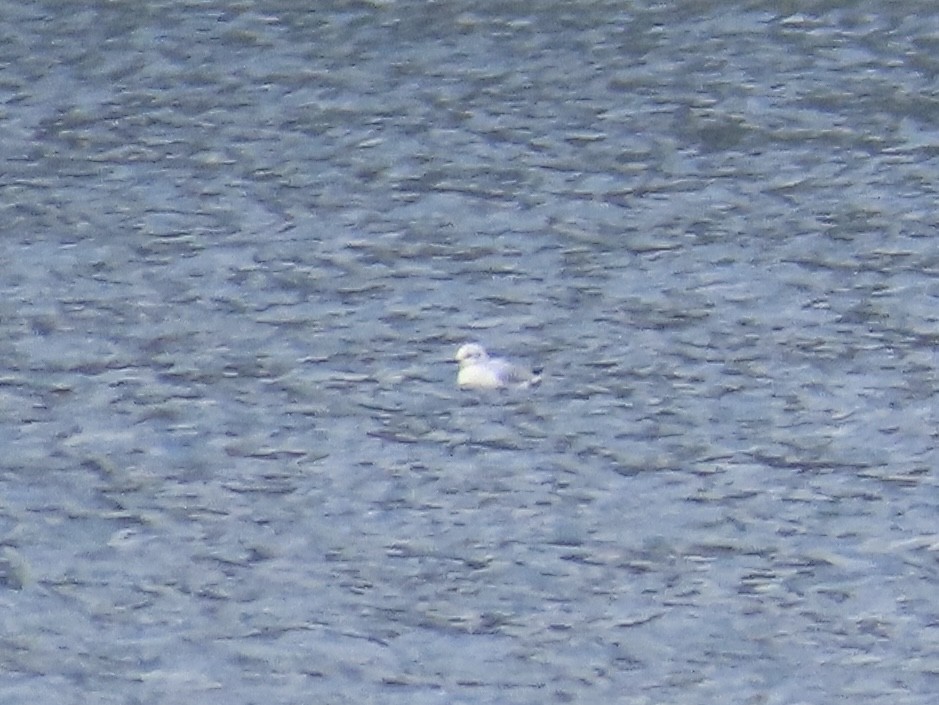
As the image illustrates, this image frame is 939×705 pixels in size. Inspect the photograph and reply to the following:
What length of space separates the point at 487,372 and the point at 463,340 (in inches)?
13.5

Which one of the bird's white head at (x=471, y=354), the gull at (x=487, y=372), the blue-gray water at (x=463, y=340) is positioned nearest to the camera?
the blue-gray water at (x=463, y=340)

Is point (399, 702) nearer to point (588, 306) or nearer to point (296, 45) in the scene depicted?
point (588, 306)

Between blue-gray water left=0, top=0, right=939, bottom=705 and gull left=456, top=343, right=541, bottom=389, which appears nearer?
blue-gray water left=0, top=0, right=939, bottom=705

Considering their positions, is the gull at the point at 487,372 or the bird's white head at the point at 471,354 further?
the bird's white head at the point at 471,354

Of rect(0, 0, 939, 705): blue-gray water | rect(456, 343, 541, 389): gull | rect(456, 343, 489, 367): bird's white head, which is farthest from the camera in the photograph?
rect(456, 343, 489, 367): bird's white head

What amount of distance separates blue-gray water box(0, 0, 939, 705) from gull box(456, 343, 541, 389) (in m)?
0.04

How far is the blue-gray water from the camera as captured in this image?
16.8 feet

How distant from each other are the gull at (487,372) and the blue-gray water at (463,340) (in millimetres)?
45

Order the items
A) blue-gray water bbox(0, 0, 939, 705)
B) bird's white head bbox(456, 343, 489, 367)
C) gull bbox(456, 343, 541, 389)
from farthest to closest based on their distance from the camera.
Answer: bird's white head bbox(456, 343, 489, 367), gull bbox(456, 343, 541, 389), blue-gray water bbox(0, 0, 939, 705)

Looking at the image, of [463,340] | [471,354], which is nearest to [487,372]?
[471,354]

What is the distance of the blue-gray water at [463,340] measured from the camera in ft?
16.8

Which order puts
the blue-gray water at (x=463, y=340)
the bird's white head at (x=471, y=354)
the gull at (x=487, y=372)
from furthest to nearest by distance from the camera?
the bird's white head at (x=471, y=354)
the gull at (x=487, y=372)
the blue-gray water at (x=463, y=340)

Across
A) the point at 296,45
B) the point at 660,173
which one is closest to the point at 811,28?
the point at 660,173

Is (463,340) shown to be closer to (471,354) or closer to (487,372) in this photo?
(471,354)
